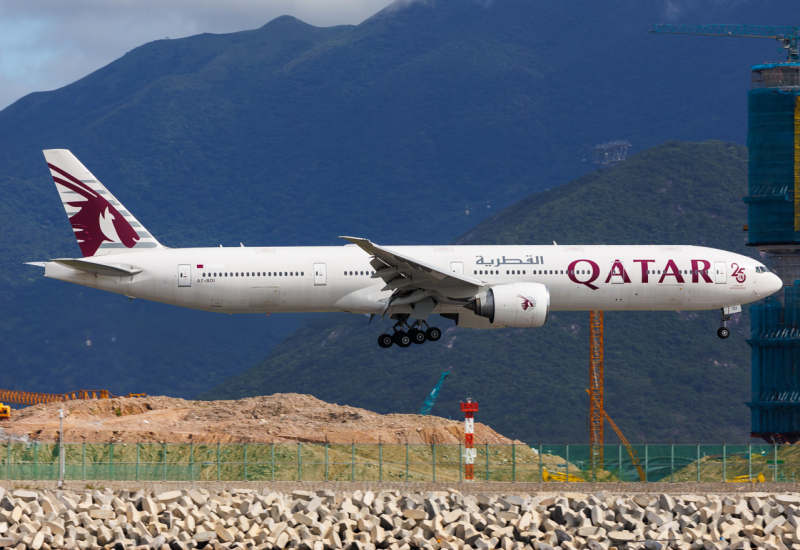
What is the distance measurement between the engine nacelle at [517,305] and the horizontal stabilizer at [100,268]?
18502 mm

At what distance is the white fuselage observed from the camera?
2303 inches

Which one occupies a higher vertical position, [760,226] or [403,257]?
[760,226]

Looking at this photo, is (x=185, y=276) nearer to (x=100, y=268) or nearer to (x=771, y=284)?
(x=100, y=268)

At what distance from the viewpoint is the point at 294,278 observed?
191 ft

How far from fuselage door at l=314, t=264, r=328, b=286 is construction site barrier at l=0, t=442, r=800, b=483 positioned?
32.9ft

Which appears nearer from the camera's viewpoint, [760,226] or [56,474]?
[56,474]

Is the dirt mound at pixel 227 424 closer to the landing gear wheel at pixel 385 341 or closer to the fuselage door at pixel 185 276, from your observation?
the landing gear wheel at pixel 385 341

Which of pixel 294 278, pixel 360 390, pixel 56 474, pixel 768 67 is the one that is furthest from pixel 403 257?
pixel 360 390

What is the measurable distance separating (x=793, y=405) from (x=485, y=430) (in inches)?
2630

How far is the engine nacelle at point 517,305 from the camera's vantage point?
56.3 meters

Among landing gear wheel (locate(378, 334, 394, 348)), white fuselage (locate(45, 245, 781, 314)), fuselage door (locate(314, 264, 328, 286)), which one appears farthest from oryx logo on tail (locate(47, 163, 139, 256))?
landing gear wheel (locate(378, 334, 394, 348))

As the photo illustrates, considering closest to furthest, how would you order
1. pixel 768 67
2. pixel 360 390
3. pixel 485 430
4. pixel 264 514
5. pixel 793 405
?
pixel 264 514, pixel 485 430, pixel 793 405, pixel 768 67, pixel 360 390

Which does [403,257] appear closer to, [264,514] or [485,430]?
[264,514]

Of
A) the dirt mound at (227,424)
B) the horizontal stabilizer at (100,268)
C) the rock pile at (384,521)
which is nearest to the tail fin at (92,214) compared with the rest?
the horizontal stabilizer at (100,268)
